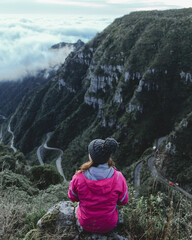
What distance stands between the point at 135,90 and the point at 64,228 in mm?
132477

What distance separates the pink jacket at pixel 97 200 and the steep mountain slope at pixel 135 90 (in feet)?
343

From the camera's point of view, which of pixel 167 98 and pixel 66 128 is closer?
pixel 167 98

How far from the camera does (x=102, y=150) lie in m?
6.41

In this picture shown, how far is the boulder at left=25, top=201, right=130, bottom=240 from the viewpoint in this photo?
6680 millimetres

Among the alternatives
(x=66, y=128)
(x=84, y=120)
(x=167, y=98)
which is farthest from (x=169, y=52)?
(x=66, y=128)

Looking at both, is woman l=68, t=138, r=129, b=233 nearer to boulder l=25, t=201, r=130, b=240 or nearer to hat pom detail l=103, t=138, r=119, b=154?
hat pom detail l=103, t=138, r=119, b=154

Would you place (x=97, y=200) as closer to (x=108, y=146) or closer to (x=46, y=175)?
(x=108, y=146)

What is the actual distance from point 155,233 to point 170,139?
81.4 meters

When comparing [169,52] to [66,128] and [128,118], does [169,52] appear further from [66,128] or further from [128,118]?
[66,128]

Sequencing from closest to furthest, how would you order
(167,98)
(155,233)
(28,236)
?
(155,233) < (28,236) < (167,98)

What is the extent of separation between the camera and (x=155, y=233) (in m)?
6.39

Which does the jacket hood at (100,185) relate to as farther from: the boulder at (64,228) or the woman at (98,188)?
the boulder at (64,228)

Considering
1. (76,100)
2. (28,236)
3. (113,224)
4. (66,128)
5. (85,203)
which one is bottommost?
(66,128)

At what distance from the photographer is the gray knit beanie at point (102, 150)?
252 inches
